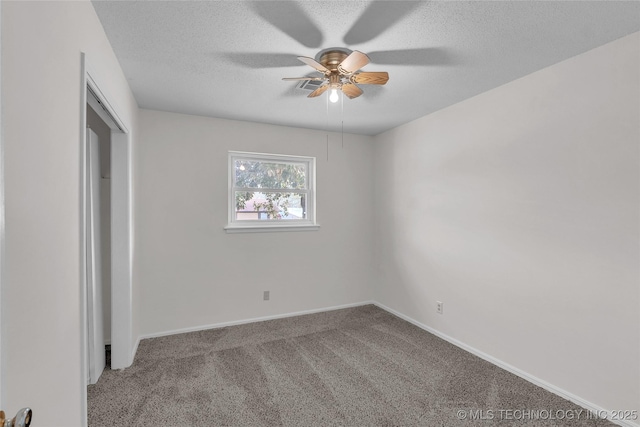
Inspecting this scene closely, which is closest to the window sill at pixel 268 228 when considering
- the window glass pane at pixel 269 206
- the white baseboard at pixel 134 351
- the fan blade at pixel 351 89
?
the window glass pane at pixel 269 206

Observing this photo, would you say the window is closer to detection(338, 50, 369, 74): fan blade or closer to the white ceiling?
the white ceiling

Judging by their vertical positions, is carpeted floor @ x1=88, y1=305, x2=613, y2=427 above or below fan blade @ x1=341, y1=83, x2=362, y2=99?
below

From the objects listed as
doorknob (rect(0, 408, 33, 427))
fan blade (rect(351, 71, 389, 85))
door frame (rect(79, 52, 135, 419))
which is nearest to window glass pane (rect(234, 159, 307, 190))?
door frame (rect(79, 52, 135, 419))

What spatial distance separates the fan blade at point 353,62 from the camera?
1.77 m

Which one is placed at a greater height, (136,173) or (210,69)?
(210,69)

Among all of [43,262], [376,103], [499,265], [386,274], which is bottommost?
[386,274]

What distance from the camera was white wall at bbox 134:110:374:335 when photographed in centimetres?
326

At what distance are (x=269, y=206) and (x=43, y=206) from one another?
2.84 metres

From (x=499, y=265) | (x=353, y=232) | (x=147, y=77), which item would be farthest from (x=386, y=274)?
(x=147, y=77)

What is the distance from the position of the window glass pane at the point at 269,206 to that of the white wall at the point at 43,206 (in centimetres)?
235

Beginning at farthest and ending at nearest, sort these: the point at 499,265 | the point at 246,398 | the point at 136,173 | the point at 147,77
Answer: the point at 136,173, the point at 499,265, the point at 147,77, the point at 246,398

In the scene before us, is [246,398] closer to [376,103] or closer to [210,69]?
[210,69]

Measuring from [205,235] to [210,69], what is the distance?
5.90 feet

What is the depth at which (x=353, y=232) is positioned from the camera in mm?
4262
